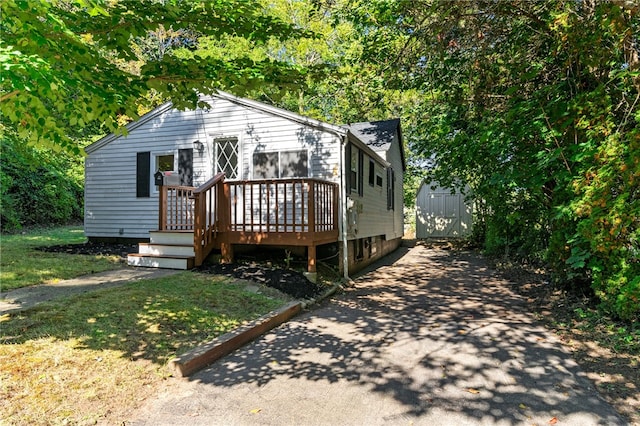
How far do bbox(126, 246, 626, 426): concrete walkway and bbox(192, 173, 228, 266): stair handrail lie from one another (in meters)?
2.75

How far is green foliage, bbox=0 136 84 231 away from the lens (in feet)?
44.2

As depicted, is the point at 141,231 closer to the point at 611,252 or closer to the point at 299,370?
the point at 299,370

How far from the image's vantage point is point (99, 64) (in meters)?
3.64

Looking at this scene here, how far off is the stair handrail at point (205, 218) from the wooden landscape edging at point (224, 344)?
2645 mm

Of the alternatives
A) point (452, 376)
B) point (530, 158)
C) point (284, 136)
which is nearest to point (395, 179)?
point (284, 136)

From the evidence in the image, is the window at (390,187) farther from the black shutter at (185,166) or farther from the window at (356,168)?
the black shutter at (185,166)

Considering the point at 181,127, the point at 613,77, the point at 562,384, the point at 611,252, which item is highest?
the point at 181,127

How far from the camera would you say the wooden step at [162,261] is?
6973 millimetres

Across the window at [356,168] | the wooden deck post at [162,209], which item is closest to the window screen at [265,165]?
the window at [356,168]

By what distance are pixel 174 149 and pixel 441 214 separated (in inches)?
601

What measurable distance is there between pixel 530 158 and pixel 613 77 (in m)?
1.59

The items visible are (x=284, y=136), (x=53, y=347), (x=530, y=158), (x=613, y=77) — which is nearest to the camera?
(x=53, y=347)

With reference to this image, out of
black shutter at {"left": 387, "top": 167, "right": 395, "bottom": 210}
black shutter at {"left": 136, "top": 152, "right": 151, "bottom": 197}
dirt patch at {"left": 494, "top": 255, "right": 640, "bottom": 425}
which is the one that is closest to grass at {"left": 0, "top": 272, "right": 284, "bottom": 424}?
dirt patch at {"left": 494, "top": 255, "right": 640, "bottom": 425}

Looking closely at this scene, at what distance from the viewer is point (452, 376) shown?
11.2 ft
